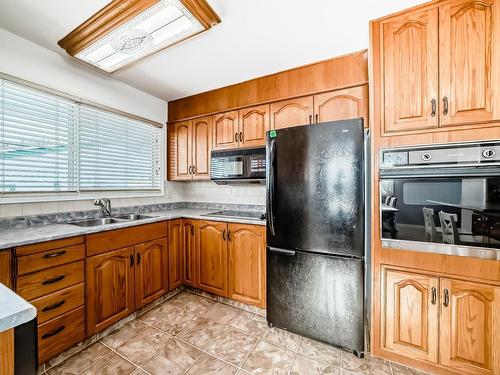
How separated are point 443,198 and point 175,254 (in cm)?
238

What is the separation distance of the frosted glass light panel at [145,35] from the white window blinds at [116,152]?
0.64m

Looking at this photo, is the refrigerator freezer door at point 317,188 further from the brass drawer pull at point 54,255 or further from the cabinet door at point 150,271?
the brass drawer pull at point 54,255

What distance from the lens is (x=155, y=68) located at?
87.3 inches

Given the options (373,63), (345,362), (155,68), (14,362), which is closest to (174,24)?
(155,68)

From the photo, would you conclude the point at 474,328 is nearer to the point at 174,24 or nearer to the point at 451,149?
the point at 451,149

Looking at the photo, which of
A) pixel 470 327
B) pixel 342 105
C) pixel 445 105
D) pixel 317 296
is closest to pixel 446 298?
pixel 470 327

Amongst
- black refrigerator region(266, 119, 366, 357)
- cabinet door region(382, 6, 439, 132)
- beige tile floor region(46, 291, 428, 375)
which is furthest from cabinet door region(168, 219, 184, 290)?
cabinet door region(382, 6, 439, 132)

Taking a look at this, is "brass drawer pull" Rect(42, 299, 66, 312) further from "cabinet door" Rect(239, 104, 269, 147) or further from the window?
"cabinet door" Rect(239, 104, 269, 147)

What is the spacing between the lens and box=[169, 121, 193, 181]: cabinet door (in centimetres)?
294

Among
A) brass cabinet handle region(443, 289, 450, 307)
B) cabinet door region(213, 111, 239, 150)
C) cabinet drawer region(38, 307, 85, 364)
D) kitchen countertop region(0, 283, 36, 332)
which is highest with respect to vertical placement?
cabinet door region(213, 111, 239, 150)

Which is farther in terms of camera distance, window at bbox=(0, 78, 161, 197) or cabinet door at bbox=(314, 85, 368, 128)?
cabinet door at bbox=(314, 85, 368, 128)

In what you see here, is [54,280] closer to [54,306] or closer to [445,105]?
[54,306]

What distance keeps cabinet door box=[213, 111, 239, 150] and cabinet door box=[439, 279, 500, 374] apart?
7.04 ft

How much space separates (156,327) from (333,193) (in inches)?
73.4
